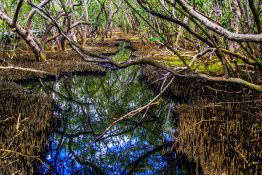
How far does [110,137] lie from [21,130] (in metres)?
2.41

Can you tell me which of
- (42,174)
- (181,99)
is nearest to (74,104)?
(181,99)

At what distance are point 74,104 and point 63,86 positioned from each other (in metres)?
2.84

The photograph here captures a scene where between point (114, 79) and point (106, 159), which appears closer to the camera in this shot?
point (106, 159)

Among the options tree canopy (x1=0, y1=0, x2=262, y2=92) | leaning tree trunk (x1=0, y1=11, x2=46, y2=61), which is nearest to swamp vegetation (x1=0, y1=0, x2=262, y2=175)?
tree canopy (x1=0, y1=0, x2=262, y2=92)

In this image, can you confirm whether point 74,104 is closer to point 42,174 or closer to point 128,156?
point 128,156

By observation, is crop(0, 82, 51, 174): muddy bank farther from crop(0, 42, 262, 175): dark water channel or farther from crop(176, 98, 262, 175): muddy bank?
crop(176, 98, 262, 175): muddy bank

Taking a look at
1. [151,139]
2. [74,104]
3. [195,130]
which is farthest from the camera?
[74,104]

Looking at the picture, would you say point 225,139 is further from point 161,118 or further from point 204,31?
point 161,118

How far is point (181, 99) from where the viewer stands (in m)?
9.90

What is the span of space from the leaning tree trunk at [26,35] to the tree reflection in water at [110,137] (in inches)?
143

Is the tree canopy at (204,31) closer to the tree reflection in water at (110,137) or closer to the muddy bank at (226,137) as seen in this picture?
the muddy bank at (226,137)

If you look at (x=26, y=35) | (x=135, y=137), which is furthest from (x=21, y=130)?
(x=26, y=35)

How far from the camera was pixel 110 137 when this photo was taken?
7367 mm

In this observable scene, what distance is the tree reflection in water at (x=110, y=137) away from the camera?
19.6ft
